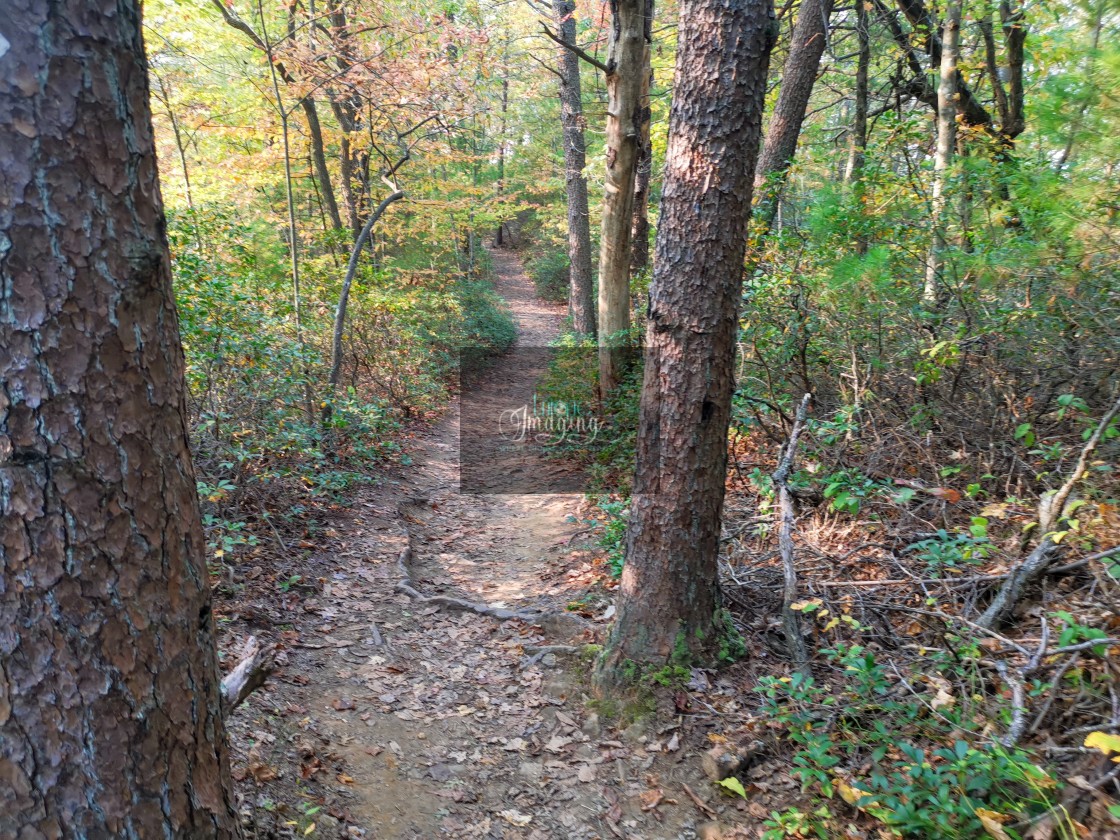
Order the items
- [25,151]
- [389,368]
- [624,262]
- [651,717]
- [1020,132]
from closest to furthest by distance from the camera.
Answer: [25,151]
[651,717]
[1020,132]
[624,262]
[389,368]

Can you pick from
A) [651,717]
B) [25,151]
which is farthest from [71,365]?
[651,717]

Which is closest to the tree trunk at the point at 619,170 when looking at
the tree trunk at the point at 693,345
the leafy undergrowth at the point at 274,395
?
the leafy undergrowth at the point at 274,395

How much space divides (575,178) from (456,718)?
10.7 meters

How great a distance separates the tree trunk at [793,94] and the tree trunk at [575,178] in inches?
175

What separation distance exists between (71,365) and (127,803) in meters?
1.11

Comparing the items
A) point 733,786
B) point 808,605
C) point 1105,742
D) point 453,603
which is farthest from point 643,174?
point 1105,742

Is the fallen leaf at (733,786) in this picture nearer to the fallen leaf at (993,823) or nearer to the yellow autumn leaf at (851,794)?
the yellow autumn leaf at (851,794)

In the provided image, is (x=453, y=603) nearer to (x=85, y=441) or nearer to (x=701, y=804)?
(x=701, y=804)

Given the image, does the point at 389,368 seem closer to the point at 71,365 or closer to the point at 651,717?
the point at 651,717

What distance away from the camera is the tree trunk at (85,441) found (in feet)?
4.56

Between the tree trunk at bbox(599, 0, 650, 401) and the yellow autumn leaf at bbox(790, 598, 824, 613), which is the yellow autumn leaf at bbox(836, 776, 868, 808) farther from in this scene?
the tree trunk at bbox(599, 0, 650, 401)

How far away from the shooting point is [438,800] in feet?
11.2

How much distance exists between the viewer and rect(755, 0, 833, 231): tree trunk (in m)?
7.80

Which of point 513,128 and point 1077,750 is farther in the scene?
point 513,128
